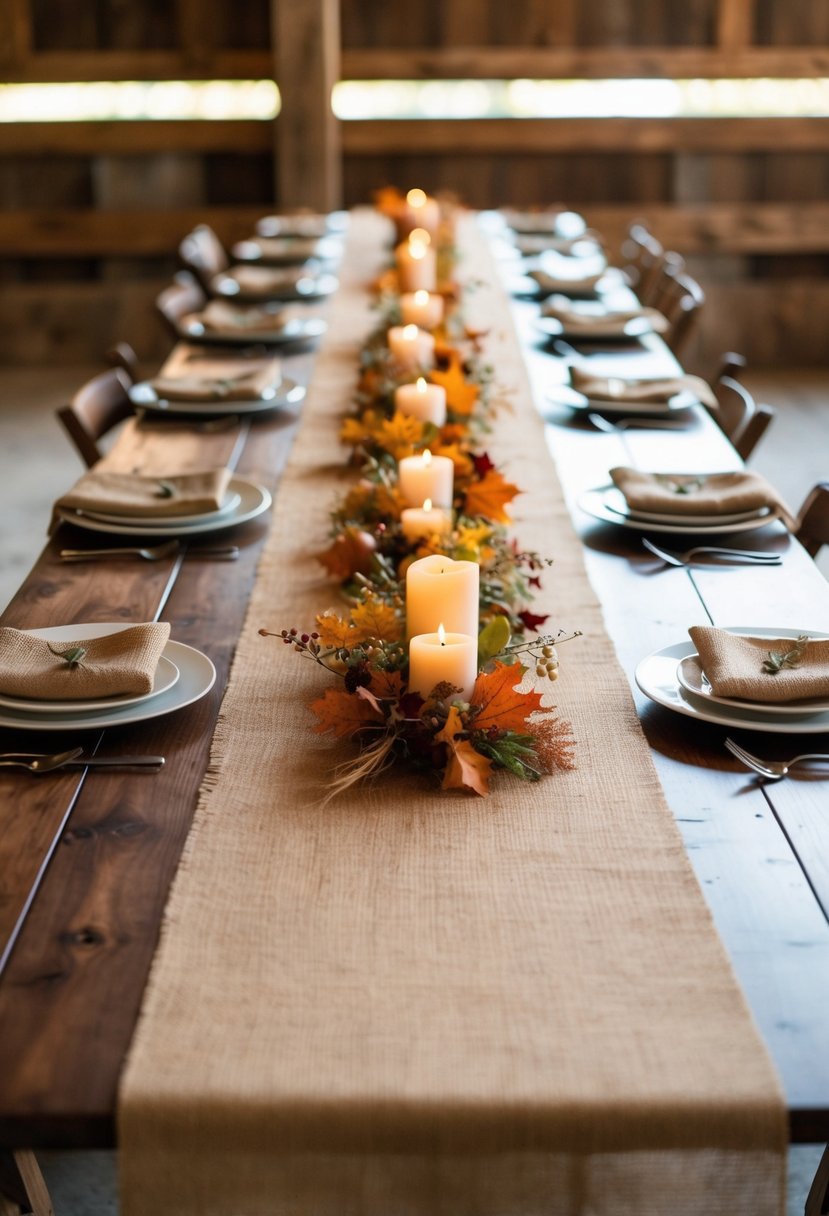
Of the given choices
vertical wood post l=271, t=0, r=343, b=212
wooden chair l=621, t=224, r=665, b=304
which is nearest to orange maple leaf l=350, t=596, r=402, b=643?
wooden chair l=621, t=224, r=665, b=304

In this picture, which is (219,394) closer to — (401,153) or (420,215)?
(420,215)

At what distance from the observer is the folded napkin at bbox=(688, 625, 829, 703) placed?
4.53 feet

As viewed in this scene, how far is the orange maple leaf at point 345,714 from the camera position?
51.7 inches

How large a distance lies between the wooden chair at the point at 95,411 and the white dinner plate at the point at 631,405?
836 millimetres

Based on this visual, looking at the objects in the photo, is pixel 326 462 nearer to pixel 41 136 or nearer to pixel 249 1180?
pixel 249 1180

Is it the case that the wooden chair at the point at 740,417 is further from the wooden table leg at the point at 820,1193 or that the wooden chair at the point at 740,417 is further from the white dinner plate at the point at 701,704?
the wooden table leg at the point at 820,1193

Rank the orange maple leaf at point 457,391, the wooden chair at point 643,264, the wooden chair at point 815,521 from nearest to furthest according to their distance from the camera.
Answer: the wooden chair at point 815,521 < the orange maple leaf at point 457,391 < the wooden chair at point 643,264

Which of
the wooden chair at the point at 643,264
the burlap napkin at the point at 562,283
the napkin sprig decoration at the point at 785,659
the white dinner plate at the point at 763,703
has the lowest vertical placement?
the wooden chair at the point at 643,264

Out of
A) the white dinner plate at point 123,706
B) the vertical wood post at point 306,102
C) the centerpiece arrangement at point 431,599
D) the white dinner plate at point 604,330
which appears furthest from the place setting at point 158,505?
the vertical wood post at point 306,102

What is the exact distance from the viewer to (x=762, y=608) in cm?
170

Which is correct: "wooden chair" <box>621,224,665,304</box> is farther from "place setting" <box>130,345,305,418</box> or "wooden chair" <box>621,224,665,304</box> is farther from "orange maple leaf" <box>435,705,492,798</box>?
"orange maple leaf" <box>435,705,492,798</box>

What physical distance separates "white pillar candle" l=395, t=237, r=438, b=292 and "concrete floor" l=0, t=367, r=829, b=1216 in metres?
1.31

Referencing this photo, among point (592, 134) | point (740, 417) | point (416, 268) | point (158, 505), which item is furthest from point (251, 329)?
point (592, 134)

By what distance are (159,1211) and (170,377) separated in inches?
83.0
